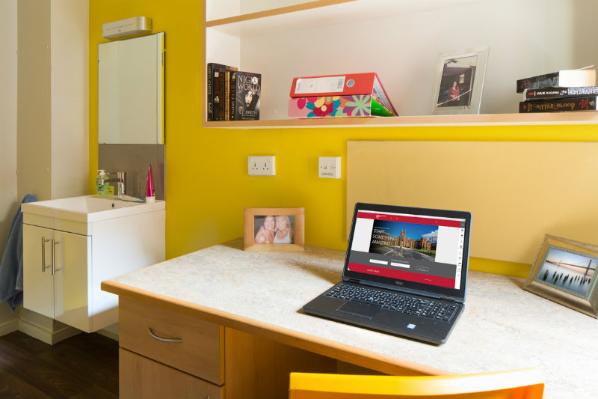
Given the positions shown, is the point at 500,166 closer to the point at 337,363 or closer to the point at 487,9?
the point at 487,9

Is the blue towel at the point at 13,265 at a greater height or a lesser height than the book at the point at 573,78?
lesser

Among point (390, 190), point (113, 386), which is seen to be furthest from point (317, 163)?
point (113, 386)

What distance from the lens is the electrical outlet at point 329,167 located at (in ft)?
6.17

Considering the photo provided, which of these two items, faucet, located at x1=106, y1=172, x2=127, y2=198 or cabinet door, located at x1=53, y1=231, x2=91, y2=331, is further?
faucet, located at x1=106, y1=172, x2=127, y2=198

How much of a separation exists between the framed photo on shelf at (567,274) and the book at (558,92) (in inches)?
16.9

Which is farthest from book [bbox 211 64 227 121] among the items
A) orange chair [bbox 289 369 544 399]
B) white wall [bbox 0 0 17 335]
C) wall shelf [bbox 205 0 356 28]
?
white wall [bbox 0 0 17 335]

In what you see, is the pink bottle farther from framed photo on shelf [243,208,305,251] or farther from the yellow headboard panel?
the yellow headboard panel

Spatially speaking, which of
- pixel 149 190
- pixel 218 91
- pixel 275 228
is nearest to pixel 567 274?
pixel 275 228

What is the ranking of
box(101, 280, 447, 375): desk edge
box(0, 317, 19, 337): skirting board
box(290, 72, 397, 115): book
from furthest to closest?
box(0, 317, 19, 337): skirting board → box(290, 72, 397, 115): book → box(101, 280, 447, 375): desk edge

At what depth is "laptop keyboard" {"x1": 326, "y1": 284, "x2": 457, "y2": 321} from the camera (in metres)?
1.21

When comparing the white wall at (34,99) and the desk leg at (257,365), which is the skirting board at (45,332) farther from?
the desk leg at (257,365)

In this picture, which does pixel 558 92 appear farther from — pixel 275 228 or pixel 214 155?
pixel 214 155

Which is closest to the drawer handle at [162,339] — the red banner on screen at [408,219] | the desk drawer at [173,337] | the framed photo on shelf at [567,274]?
the desk drawer at [173,337]

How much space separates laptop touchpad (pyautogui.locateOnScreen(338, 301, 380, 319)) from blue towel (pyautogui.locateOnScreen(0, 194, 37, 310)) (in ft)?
6.98
